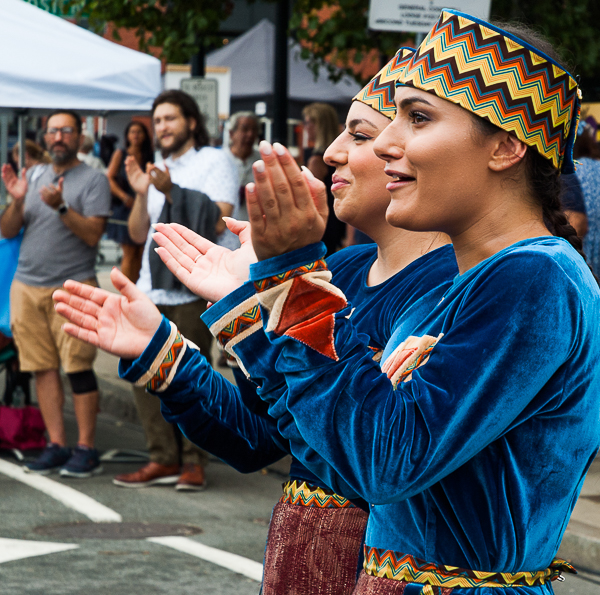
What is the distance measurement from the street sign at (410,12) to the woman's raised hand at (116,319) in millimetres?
4835

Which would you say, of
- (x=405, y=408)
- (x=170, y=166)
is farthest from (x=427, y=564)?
(x=170, y=166)

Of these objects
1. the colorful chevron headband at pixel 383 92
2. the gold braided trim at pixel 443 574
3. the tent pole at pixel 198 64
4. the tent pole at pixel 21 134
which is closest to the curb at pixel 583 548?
the colorful chevron headband at pixel 383 92

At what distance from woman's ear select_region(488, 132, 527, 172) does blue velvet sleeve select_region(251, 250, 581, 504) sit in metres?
0.18

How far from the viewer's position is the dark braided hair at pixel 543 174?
5.01 feet

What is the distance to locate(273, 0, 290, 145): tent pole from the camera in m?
10.1

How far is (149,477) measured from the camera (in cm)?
632

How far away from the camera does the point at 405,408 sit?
1.35 metres

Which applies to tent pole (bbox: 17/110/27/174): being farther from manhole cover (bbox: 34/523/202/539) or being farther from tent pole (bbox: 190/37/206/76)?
manhole cover (bbox: 34/523/202/539)

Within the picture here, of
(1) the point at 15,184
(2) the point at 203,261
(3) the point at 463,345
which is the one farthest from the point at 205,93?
(3) the point at 463,345

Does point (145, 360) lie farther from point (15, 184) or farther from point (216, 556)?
point (15, 184)

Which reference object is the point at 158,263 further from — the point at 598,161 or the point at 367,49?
the point at 367,49

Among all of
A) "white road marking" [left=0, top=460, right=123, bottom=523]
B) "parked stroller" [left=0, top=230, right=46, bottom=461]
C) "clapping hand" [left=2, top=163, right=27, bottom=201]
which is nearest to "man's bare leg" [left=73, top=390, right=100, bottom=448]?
"white road marking" [left=0, top=460, right=123, bottom=523]

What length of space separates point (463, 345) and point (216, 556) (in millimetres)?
3742

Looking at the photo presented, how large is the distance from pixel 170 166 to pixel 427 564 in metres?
5.20
